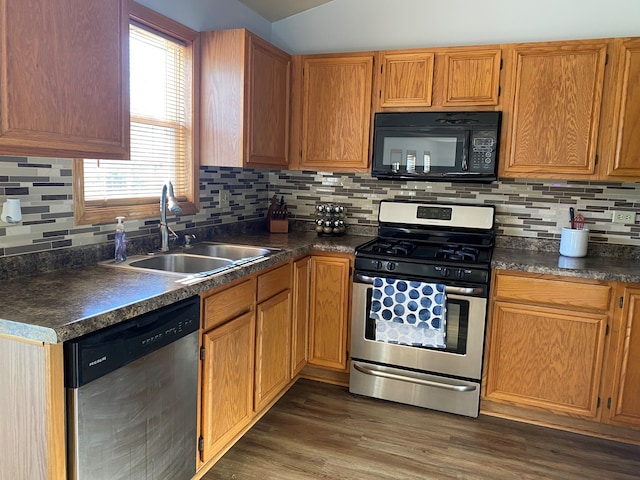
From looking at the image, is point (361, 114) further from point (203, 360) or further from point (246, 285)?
point (203, 360)

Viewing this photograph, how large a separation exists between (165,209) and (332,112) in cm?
138

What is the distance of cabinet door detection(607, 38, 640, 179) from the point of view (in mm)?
2654

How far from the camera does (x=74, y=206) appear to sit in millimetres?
2109

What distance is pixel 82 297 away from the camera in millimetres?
1626

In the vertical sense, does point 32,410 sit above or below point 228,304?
below

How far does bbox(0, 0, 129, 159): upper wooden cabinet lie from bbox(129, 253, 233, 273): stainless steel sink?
698mm

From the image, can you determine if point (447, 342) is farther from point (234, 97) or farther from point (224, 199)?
point (234, 97)

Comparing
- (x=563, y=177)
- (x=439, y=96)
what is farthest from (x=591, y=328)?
(x=439, y=96)

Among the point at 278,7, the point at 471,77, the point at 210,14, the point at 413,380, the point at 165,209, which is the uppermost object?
the point at 278,7

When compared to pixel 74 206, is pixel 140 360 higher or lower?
lower

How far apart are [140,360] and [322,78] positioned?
2.31 metres

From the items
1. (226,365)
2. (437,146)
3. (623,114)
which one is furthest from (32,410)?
(623,114)

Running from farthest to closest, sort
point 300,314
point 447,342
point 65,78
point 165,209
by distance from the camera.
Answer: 1. point 300,314
2. point 447,342
3. point 165,209
4. point 65,78

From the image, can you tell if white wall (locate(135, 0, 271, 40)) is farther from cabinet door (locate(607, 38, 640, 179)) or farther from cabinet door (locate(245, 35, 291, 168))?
cabinet door (locate(607, 38, 640, 179))
